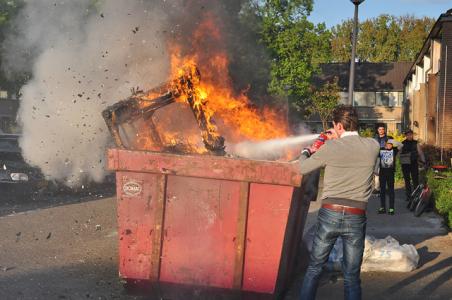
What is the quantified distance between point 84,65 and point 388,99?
4245 cm

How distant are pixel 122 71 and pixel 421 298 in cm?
632

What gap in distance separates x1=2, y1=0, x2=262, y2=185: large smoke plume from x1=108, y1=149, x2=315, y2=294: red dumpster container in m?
4.37

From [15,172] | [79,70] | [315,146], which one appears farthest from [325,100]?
[315,146]

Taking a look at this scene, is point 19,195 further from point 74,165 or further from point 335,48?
point 335,48

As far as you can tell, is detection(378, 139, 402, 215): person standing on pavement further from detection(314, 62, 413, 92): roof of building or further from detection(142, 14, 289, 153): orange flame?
detection(314, 62, 413, 92): roof of building

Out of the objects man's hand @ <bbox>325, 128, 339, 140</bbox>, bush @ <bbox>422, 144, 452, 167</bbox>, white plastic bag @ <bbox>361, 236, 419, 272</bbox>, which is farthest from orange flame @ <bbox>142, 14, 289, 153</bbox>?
bush @ <bbox>422, 144, 452, 167</bbox>

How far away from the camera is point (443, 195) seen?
8.81 m

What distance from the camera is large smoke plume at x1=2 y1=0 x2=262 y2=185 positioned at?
8.92m

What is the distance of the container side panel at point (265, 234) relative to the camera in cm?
427

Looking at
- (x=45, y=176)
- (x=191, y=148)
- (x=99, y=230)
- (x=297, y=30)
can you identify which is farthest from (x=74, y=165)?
(x=297, y=30)

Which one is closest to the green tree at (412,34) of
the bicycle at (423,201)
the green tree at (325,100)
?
the green tree at (325,100)

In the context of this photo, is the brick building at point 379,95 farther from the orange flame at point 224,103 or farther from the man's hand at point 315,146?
the man's hand at point 315,146

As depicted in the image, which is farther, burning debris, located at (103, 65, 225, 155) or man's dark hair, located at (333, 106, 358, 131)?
burning debris, located at (103, 65, 225, 155)

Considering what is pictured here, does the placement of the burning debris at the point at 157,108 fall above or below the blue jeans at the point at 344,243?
above
